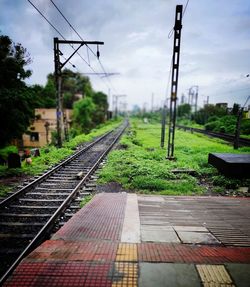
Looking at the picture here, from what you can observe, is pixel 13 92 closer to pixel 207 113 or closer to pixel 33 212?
pixel 33 212

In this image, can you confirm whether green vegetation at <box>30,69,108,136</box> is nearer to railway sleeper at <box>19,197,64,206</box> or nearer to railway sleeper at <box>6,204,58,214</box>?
railway sleeper at <box>19,197,64,206</box>

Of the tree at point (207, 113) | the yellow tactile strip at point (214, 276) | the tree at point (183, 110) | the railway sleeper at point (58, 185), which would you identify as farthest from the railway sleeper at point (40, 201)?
the tree at point (183, 110)

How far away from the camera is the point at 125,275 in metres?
3.14

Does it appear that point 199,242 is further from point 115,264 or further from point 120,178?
point 120,178

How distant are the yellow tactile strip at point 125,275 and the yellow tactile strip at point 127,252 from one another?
0.44ft

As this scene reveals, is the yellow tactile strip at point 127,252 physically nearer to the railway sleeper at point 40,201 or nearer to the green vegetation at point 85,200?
the green vegetation at point 85,200

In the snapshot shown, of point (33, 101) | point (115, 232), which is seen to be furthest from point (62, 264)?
point (33, 101)

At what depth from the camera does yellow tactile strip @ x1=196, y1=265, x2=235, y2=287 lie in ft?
9.71

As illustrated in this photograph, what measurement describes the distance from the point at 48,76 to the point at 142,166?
241ft

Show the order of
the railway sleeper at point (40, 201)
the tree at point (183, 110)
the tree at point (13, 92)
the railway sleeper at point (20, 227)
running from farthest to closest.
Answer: the tree at point (183, 110) < the tree at point (13, 92) < the railway sleeper at point (40, 201) < the railway sleeper at point (20, 227)

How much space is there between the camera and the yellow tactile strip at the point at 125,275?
2977mm

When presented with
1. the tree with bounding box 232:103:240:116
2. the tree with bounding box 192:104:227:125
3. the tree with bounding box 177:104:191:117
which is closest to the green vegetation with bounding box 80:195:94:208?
the tree with bounding box 232:103:240:116

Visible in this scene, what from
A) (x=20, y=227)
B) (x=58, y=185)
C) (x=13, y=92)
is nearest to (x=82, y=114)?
(x=13, y=92)

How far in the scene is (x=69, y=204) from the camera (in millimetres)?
6812
